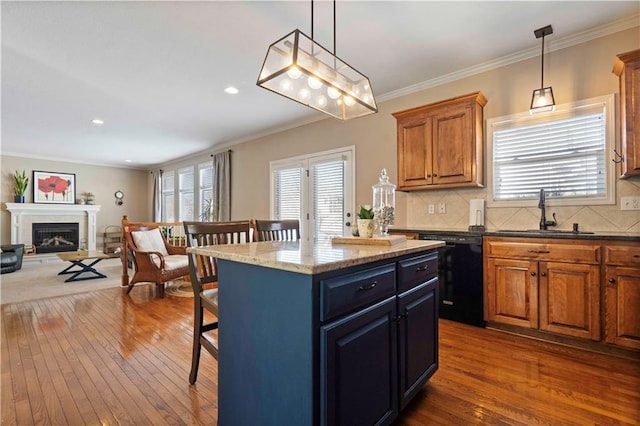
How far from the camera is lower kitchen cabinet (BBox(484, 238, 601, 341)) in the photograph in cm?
239

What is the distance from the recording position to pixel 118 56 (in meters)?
3.10

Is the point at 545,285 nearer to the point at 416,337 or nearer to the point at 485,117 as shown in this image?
the point at 416,337

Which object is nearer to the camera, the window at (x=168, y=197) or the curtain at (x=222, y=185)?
the curtain at (x=222, y=185)

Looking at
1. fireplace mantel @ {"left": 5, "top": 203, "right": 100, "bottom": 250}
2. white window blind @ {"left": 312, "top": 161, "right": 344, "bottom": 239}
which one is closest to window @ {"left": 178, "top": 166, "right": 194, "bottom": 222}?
fireplace mantel @ {"left": 5, "top": 203, "right": 100, "bottom": 250}

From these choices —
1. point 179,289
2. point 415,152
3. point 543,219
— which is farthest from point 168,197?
point 543,219

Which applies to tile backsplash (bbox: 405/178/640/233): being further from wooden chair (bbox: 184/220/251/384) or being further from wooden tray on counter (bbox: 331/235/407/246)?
wooden chair (bbox: 184/220/251/384)

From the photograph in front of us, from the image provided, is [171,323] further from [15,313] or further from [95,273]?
[95,273]

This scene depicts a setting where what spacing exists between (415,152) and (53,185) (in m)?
9.19

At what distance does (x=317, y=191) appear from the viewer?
4.95m

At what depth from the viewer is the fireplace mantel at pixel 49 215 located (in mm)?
7383

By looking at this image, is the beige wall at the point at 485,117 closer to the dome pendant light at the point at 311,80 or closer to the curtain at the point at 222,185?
the curtain at the point at 222,185

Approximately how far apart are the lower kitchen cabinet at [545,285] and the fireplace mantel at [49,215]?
378 inches

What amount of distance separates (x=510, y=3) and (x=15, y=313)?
5708 millimetres

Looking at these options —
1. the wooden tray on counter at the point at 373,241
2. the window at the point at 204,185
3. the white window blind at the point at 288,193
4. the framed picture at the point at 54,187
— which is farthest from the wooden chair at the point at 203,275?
the framed picture at the point at 54,187
